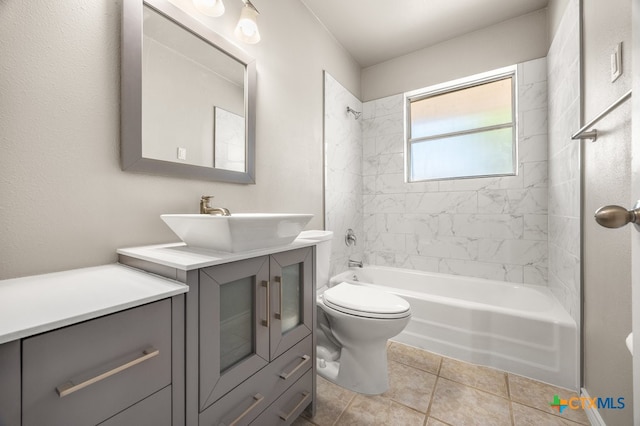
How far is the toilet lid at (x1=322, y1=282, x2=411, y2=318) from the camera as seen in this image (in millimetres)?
1396

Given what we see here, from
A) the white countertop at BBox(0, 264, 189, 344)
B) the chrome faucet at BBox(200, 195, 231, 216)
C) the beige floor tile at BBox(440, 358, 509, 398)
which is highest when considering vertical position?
the chrome faucet at BBox(200, 195, 231, 216)

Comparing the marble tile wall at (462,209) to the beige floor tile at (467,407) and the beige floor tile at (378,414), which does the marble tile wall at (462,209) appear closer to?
the beige floor tile at (467,407)

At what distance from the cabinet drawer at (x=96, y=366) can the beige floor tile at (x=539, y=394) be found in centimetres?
182

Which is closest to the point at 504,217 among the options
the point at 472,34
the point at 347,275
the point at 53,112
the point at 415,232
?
the point at 415,232

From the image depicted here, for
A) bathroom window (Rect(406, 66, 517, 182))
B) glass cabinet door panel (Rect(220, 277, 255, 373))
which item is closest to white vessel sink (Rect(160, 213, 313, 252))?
glass cabinet door panel (Rect(220, 277, 255, 373))

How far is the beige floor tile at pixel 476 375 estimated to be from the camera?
153cm

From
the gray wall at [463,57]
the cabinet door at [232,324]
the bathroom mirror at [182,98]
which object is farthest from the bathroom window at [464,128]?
the cabinet door at [232,324]

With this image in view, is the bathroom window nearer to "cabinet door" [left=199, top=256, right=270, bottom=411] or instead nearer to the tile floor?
the tile floor

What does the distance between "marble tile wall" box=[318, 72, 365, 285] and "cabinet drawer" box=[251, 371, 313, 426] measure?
1234mm

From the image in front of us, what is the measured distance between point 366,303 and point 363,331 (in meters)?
0.15

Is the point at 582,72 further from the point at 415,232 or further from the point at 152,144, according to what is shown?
the point at 152,144

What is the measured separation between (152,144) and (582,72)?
222 centimetres

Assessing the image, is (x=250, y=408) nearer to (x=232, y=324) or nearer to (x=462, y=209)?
(x=232, y=324)

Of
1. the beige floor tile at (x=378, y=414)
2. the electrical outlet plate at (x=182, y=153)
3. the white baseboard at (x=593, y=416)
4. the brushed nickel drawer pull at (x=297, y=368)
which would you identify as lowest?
the beige floor tile at (x=378, y=414)
